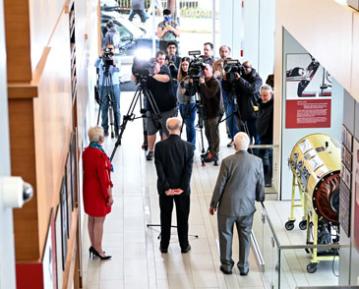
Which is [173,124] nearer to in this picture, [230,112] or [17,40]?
[230,112]

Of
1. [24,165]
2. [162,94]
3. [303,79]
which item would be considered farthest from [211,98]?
[24,165]

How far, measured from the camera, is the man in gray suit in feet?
31.5

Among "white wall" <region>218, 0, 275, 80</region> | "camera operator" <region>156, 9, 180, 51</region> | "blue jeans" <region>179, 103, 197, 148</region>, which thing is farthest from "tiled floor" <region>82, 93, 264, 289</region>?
"camera operator" <region>156, 9, 180, 51</region>

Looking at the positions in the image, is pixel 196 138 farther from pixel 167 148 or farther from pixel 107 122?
pixel 167 148

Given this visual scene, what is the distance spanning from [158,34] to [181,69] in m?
6.88

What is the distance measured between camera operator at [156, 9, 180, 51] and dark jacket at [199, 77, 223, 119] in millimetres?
7152

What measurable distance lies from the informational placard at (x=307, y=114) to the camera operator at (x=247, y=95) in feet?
5.42

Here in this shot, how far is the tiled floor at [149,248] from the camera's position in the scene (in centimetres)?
991

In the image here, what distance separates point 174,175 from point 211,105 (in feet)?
12.7

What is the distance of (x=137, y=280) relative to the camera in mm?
9969

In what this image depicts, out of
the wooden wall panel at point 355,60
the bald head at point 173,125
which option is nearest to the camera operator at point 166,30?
the bald head at point 173,125

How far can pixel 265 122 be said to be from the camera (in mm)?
13430

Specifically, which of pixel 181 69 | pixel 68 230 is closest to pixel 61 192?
pixel 68 230

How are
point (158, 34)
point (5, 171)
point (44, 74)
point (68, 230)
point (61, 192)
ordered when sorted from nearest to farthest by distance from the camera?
point (5, 171)
point (44, 74)
point (61, 192)
point (68, 230)
point (158, 34)
